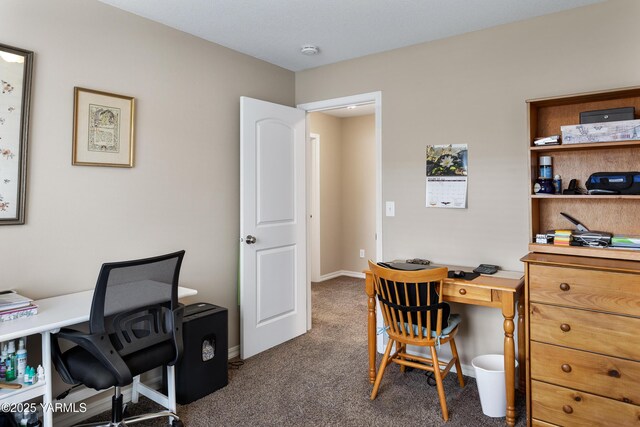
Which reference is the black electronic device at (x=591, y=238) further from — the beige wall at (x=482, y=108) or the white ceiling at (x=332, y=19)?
the white ceiling at (x=332, y=19)

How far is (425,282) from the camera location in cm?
229

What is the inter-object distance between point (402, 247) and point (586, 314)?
1.40 meters

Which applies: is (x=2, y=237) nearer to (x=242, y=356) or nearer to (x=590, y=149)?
(x=242, y=356)

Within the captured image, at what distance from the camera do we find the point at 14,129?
6.75ft

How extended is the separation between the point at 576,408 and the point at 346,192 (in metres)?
4.47

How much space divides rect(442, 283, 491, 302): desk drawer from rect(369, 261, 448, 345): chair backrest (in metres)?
0.10

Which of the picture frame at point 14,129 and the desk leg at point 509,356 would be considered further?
the desk leg at point 509,356

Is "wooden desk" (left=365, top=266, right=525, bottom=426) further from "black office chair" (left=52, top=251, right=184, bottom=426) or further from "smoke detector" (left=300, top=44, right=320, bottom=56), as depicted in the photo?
"smoke detector" (left=300, top=44, right=320, bottom=56)

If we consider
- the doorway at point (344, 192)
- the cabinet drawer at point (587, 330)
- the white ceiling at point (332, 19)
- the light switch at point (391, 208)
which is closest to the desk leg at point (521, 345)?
the cabinet drawer at point (587, 330)

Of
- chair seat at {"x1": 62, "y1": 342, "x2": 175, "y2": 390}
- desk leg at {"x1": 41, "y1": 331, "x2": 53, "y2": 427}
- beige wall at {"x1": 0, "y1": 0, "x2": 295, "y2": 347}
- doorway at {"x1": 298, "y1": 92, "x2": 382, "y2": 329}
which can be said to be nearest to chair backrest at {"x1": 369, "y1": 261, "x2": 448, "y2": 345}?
chair seat at {"x1": 62, "y1": 342, "x2": 175, "y2": 390}

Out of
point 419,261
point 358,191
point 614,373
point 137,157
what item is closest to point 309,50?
point 137,157

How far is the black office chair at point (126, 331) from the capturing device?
5.87 ft

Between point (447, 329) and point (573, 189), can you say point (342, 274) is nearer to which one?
point (447, 329)

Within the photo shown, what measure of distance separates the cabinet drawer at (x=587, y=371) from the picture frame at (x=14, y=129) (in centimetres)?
277
